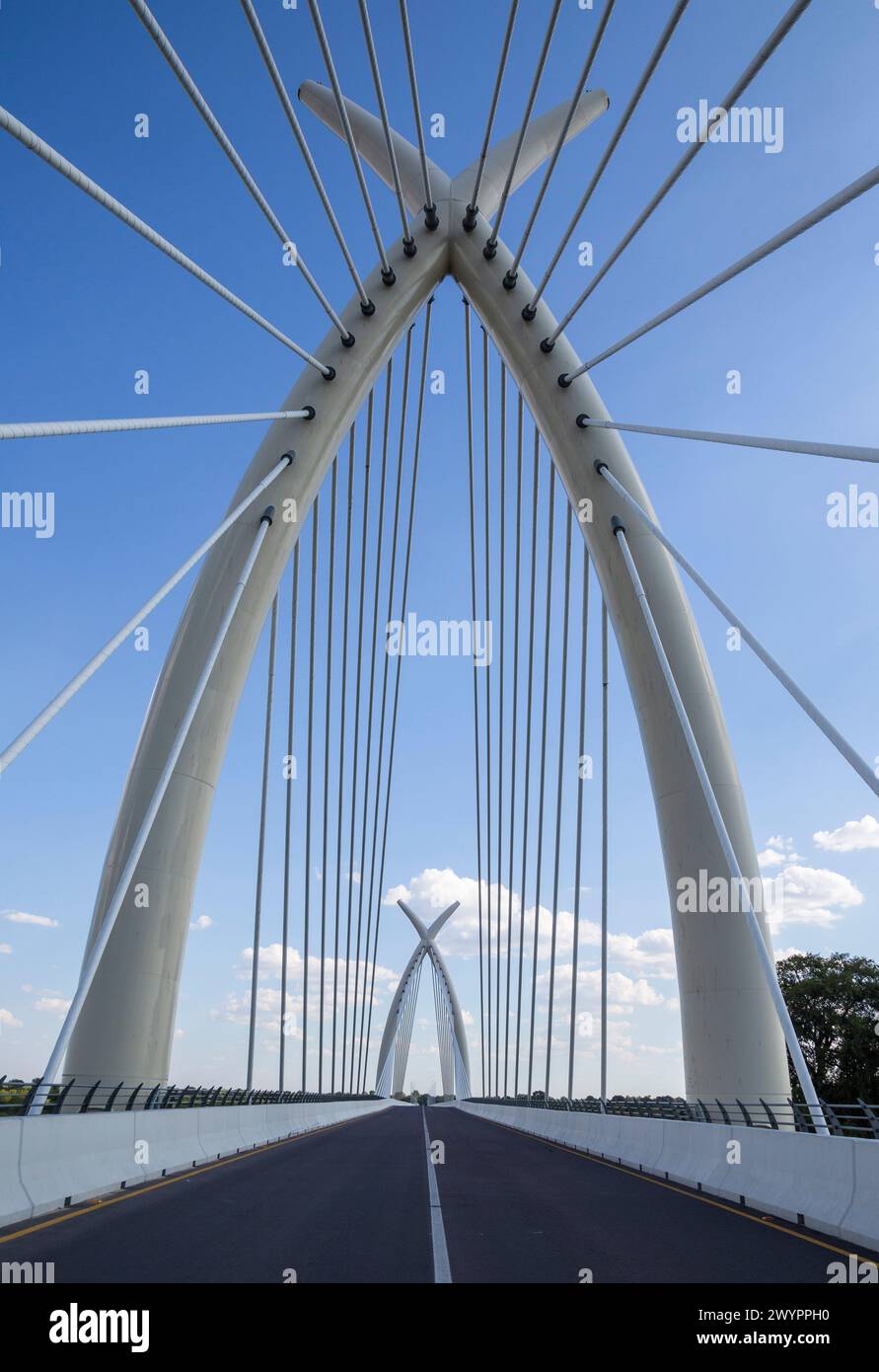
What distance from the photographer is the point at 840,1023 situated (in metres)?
52.2

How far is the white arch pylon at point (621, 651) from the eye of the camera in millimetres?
19734

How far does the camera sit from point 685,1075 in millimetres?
21016

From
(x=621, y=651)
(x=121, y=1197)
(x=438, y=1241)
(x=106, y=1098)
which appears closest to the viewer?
(x=438, y=1241)

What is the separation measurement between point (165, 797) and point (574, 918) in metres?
11.5

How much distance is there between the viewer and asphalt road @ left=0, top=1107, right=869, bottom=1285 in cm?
696

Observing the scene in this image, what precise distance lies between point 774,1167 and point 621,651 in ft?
43.7

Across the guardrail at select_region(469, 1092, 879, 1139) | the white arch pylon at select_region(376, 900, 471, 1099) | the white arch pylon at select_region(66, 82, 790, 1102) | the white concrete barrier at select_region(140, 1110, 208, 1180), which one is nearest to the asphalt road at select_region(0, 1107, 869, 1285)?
the white concrete barrier at select_region(140, 1110, 208, 1180)

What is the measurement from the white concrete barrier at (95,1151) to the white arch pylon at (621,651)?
2.73 meters

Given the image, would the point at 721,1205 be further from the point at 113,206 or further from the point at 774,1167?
the point at 113,206

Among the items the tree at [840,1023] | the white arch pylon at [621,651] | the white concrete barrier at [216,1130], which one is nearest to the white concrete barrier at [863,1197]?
the white concrete barrier at [216,1130]

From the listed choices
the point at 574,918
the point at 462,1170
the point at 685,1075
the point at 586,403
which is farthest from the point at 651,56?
the point at 574,918

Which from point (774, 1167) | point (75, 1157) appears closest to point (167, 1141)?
point (75, 1157)

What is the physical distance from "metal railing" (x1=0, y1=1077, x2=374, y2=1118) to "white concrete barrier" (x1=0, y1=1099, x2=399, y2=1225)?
0.41 metres
